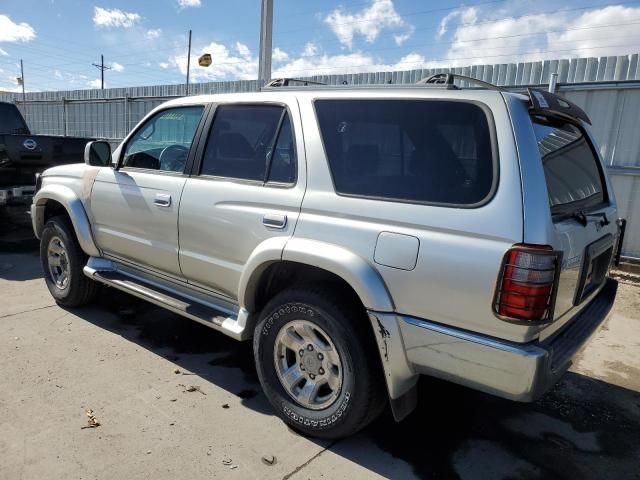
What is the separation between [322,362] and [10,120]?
334 inches

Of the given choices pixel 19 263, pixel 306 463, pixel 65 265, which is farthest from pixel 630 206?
pixel 19 263

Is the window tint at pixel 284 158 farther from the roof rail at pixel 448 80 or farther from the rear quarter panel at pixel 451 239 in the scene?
the roof rail at pixel 448 80

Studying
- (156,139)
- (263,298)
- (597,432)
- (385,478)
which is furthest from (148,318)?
(597,432)

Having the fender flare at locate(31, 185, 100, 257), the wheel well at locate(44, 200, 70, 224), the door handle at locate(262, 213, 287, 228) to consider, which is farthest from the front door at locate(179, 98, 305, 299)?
the wheel well at locate(44, 200, 70, 224)

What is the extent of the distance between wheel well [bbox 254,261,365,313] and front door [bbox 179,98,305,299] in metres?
0.17

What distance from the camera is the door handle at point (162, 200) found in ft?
11.3

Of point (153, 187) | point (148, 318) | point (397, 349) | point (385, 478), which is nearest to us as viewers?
point (397, 349)

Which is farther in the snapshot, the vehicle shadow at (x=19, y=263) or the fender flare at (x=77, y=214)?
the vehicle shadow at (x=19, y=263)

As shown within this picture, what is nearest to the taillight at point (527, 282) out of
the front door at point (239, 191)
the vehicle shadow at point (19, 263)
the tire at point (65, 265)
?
the front door at point (239, 191)

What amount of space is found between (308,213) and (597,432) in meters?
2.36

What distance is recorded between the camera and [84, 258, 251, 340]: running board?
10.1ft

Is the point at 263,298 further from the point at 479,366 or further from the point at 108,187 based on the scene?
the point at 108,187

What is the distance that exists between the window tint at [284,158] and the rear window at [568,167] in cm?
133

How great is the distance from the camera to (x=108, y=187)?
4.01 meters
